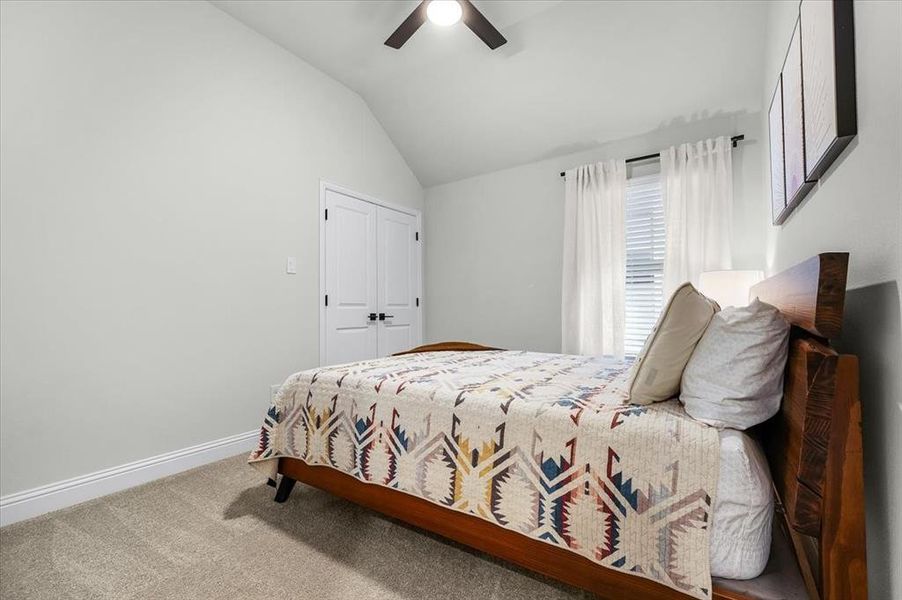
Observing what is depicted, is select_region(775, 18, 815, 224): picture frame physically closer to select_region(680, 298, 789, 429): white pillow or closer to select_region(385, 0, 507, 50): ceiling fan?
select_region(680, 298, 789, 429): white pillow

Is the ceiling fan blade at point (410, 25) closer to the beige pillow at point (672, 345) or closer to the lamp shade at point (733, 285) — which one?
the beige pillow at point (672, 345)

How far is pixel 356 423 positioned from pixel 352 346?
2.09m

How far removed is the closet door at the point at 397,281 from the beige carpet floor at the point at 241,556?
2205 mm

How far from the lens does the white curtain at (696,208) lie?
2846 mm

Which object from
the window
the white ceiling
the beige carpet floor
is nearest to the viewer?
the beige carpet floor

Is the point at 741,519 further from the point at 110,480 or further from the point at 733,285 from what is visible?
the point at 110,480

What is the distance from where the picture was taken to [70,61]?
2.01 m

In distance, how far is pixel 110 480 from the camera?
6.82ft

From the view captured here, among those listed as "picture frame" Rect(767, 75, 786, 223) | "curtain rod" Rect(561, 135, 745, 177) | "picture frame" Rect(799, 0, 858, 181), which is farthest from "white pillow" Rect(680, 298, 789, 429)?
"curtain rod" Rect(561, 135, 745, 177)

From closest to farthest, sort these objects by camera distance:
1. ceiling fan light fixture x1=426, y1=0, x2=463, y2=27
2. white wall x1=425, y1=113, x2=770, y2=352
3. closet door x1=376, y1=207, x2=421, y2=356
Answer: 1. ceiling fan light fixture x1=426, y1=0, x2=463, y2=27
2. white wall x1=425, y1=113, x2=770, y2=352
3. closet door x1=376, y1=207, x2=421, y2=356

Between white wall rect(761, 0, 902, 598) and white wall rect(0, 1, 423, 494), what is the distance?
3050mm

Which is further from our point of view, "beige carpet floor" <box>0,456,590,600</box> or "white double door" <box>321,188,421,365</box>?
"white double door" <box>321,188,421,365</box>

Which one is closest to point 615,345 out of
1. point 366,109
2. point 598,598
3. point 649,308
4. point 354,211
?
point 649,308

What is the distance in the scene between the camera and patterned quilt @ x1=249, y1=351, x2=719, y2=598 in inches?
38.9
